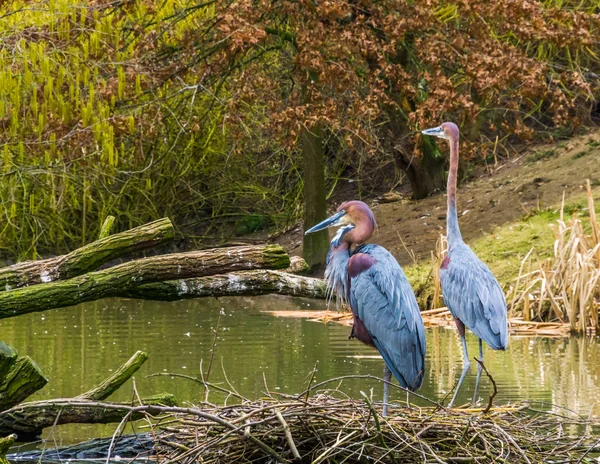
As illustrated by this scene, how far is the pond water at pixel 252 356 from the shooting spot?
9453mm

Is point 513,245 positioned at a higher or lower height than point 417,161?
lower

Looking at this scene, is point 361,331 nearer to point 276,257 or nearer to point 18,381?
point 276,257

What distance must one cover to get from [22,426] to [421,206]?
11.3 meters

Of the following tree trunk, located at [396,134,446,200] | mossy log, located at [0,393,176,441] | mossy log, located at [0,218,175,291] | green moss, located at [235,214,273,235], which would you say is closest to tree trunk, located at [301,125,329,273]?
tree trunk, located at [396,134,446,200]

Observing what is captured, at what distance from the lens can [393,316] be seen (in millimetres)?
7566

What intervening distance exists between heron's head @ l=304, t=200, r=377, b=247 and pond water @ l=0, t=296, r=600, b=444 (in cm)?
108

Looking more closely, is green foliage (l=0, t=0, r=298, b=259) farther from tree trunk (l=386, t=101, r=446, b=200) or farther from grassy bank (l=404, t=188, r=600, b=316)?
grassy bank (l=404, t=188, r=600, b=316)

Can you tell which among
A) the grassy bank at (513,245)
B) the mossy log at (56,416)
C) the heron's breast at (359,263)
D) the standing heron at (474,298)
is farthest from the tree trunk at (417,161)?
the mossy log at (56,416)

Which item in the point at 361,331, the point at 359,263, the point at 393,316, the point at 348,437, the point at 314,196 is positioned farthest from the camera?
the point at 314,196

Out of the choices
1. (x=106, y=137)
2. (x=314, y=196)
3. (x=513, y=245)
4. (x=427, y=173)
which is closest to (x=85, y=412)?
(x=106, y=137)

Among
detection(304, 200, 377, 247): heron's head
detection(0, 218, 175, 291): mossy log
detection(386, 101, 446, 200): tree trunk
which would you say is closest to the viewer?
→ detection(0, 218, 175, 291): mossy log

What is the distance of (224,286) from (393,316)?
122cm

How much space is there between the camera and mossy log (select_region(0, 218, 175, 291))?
652 centimetres

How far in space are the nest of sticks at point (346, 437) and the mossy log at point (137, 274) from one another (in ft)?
2.41
